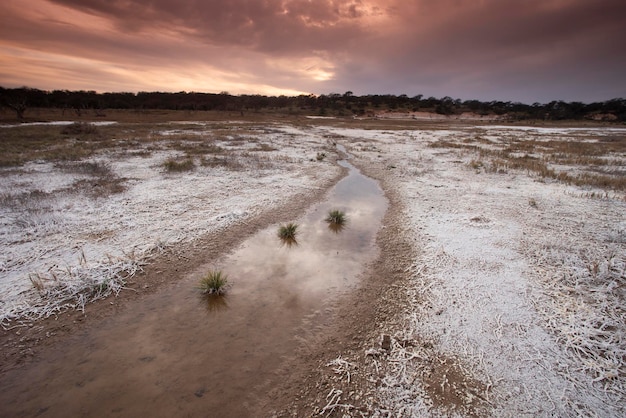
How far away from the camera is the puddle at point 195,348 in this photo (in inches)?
160

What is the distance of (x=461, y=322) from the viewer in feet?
18.0

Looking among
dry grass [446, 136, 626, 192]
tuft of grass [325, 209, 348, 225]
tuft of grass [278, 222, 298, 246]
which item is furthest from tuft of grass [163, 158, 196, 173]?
dry grass [446, 136, 626, 192]

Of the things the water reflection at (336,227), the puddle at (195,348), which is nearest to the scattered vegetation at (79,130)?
the water reflection at (336,227)

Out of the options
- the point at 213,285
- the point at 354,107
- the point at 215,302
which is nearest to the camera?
the point at 215,302

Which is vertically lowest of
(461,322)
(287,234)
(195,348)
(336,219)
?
(195,348)

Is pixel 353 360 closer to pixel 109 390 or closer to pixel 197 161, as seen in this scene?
pixel 109 390

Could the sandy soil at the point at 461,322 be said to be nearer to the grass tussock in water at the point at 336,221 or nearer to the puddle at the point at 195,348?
the puddle at the point at 195,348

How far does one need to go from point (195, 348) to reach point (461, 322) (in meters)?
5.06

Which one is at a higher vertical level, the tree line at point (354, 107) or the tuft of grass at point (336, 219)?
the tree line at point (354, 107)

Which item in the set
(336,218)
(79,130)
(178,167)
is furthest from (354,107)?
(336,218)

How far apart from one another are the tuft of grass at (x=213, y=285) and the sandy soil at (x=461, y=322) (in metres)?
1.07

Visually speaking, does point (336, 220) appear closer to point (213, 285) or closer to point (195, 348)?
point (213, 285)

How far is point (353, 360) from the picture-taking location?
4.75 m

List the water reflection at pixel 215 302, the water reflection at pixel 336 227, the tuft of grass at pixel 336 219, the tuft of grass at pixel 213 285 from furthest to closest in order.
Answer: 1. the tuft of grass at pixel 336 219
2. the water reflection at pixel 336 227
3. the tuft of grass at pixel 213 285
4. the water reflection at pixel 215 302
